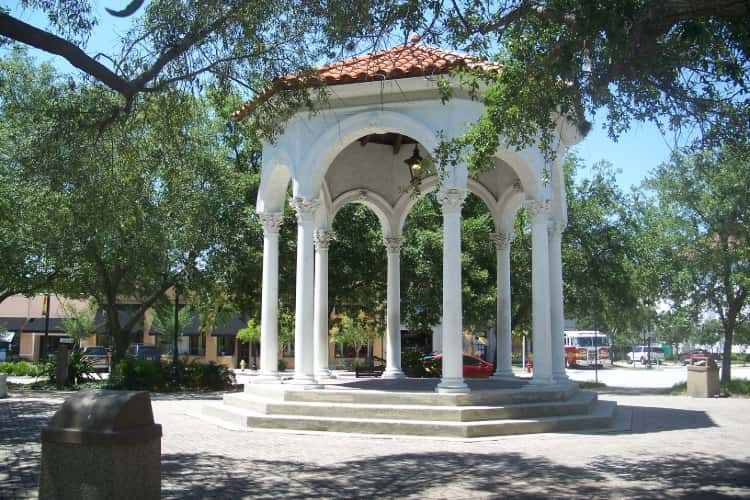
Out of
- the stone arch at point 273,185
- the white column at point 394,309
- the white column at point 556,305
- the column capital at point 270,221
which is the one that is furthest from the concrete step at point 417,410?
the white column at point 394,309

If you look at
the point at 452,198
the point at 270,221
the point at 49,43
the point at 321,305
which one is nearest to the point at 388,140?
the point at 270,221

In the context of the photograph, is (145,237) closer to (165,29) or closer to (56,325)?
(165,29)

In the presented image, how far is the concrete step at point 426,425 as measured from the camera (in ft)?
38.8

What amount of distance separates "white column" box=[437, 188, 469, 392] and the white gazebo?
0.06 feet

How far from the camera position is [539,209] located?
1482cm

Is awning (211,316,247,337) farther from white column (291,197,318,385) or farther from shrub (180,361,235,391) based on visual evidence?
white column (291,197,318,385)

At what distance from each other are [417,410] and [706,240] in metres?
18.8

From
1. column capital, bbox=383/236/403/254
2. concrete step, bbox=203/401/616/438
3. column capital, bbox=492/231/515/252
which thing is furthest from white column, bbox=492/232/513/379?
concrete step, bbox=203/401/616/438

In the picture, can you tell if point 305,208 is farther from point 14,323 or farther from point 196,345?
point 14,323

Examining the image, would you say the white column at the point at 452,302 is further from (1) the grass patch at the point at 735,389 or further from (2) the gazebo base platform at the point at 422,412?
(1) the grass patch at the point at 735,389

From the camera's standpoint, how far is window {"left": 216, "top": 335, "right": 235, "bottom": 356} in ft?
191

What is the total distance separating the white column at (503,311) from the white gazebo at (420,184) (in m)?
0.03

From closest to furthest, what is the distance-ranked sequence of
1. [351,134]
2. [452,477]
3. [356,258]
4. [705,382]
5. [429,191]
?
1. [452,477]
2. [351,134]
3. [429,191]
4. [705,382]
5. [356,258]

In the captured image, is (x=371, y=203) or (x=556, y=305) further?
(x=371, y=203)
